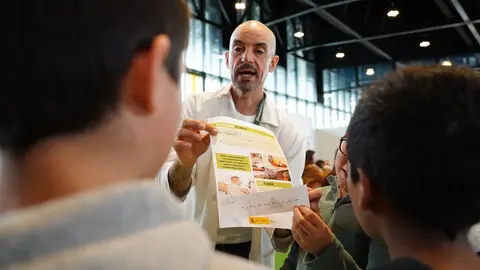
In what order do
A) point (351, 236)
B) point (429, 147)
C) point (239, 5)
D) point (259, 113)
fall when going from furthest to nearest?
point (239, 5) < point (259, 113) < point (351, 236) < point (429, 147)

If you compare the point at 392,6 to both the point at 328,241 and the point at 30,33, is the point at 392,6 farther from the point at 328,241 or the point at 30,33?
the point at 30,33

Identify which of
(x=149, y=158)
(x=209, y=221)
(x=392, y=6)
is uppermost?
(x=392, y=6)

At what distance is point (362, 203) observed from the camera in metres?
1.04

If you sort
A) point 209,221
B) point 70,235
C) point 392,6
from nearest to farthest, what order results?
1. point 70,235
2. point 209,221
3. point 392,6

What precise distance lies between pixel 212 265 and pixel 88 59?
27 cm

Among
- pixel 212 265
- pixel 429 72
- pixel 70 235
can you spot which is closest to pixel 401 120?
pixel 429 72

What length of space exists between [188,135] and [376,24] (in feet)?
42.1

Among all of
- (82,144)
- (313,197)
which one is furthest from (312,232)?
(82,144)

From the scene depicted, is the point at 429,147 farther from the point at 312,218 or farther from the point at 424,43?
the point at 424,43

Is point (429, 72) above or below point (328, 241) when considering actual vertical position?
above

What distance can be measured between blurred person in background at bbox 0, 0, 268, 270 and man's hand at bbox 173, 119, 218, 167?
4.16ft

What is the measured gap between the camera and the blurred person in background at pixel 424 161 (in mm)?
925

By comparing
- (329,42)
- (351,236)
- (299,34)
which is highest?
(299,34)

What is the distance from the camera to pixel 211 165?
228 cm
